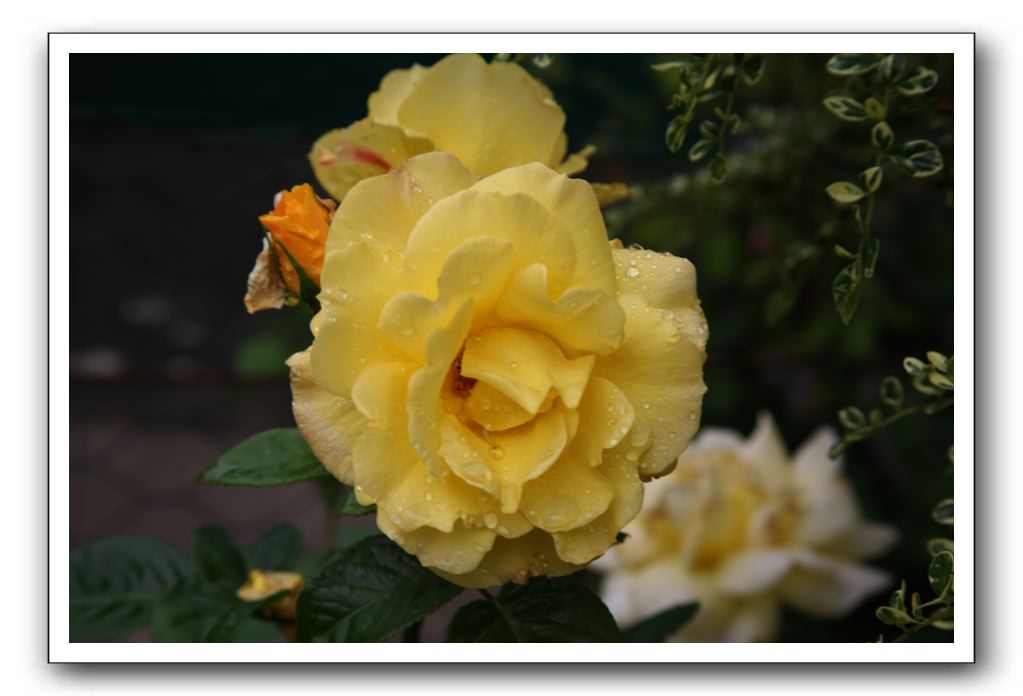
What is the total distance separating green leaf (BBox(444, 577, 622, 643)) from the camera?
673mm

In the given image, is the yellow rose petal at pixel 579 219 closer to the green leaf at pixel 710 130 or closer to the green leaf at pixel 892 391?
the green leaf at pixel 710 130

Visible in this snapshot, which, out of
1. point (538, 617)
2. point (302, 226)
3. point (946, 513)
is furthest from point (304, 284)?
point (946, 513)

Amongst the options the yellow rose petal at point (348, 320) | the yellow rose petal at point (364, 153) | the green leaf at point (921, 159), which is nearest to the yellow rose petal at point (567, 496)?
the yellow rose petal at point (348, 320)

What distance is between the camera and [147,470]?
2312 millimetres

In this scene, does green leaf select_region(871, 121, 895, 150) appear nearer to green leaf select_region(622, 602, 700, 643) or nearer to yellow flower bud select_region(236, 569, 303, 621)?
green leaf select_region(622, 602, 700, 643)

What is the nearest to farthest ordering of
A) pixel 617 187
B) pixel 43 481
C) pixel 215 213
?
pixel 617 187, pixel 43 481, pixel 215 213

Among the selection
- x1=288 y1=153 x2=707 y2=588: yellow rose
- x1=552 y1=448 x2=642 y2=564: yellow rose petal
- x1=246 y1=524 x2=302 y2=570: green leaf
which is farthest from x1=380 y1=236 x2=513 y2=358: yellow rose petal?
x1=246 y1=524 x2=302 y2=570: green leaf

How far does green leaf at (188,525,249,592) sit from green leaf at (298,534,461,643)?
206 mm

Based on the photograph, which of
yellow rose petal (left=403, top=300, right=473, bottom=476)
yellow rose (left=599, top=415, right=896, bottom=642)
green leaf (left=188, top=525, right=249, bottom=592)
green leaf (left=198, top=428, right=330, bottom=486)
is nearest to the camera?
yellow rose petal (left=403, top=300, right=473, bottom=476)
